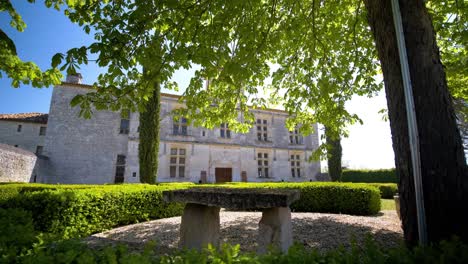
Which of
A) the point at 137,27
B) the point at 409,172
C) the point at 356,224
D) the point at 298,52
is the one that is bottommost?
the point at 356,224

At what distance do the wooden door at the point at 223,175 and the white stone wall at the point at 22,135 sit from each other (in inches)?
660

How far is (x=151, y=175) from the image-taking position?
14562 millimetres

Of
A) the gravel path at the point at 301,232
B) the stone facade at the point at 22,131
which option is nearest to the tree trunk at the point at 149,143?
the gravel path at the point at 301,232

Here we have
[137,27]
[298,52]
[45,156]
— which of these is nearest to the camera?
[137,27]

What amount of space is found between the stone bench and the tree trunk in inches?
427

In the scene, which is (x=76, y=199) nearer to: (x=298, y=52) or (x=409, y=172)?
(x=409, y=172)

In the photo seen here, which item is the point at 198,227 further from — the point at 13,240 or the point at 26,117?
the point at 26,117

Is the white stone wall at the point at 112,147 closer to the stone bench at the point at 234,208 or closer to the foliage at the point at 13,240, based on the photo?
the stone bench at the point at 234,208

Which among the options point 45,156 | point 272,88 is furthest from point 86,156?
point 272,88

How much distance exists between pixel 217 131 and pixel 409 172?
1917 cm

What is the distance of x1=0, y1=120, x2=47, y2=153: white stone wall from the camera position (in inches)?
851

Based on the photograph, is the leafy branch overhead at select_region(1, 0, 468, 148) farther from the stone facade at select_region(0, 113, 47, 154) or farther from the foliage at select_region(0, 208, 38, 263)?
the stone facade at select_region(0, 113, 47, 154)

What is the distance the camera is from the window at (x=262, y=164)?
23031 mm

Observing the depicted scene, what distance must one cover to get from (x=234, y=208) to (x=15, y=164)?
16.0 metres
